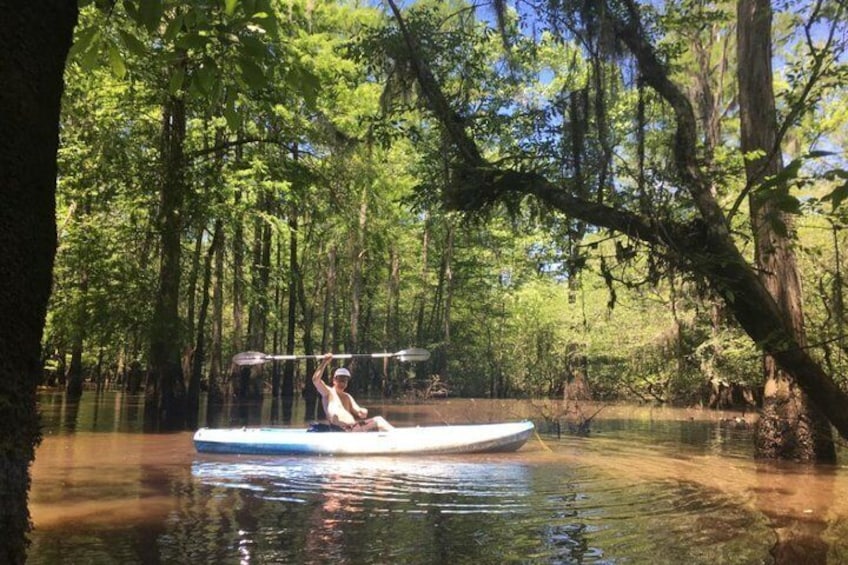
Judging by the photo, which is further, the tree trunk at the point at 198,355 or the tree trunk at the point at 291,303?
the tree trunk at the point at 291,303

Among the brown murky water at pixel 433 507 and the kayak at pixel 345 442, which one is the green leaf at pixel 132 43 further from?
the kayak at pixel 345 442

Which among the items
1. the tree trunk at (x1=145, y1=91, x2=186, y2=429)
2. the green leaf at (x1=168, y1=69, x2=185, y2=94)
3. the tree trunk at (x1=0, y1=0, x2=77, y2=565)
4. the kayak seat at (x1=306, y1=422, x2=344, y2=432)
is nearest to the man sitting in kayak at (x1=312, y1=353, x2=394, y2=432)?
the kayak seat at (x1=306, y1=422, x2=344, y2=432)

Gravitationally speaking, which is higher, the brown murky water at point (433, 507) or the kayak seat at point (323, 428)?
the kayak seat at point (323, 428)

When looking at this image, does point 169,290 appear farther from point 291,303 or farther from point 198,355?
point 291,303

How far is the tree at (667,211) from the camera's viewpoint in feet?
14.0

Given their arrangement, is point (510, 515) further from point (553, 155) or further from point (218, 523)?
point (553, 155)

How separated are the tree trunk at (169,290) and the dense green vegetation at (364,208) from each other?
9 cm

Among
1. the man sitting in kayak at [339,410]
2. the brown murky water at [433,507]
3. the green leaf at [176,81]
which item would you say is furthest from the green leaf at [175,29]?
the man sitting in kayak at [339,410]

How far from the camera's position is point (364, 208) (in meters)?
21.0

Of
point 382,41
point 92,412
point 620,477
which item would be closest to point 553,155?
point 382,41

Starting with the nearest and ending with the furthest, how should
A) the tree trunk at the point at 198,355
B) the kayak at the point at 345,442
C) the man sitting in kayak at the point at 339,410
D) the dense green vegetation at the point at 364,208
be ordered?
1. the dense green vegetation at the point at 364,208
2. the kayak at the point at 345,442
3. the man sitting in kayak at the point at 339,410
4. the tree trunk at the point at 198,355

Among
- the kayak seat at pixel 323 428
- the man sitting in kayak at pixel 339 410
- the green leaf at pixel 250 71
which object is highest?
the green leaf at pixel 250 71

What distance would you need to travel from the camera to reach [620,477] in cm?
953

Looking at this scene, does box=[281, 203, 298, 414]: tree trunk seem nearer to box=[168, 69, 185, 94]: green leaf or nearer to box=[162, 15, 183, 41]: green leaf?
box=[168, 69, 185, 94]: green leaf
